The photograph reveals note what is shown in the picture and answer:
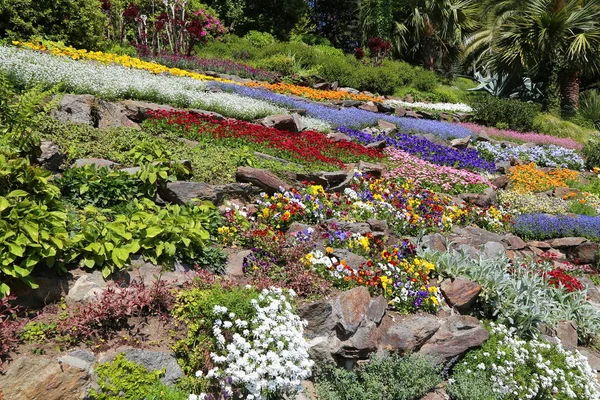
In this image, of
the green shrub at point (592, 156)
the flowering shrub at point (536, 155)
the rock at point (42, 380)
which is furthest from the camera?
the green shrub at point (592, 156)

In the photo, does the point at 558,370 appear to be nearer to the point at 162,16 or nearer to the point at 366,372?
the point at 366,372

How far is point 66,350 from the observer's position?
3.42 metres

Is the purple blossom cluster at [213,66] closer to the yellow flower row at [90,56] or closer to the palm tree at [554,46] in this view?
the yellow flower row at [90,56]

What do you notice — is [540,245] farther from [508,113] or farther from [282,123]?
[508,113]

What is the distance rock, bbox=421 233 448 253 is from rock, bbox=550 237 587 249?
294 centimetres

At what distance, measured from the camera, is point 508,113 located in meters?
18.4

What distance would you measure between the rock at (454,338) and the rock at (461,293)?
0.71 ft

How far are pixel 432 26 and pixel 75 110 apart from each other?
28.3 meters

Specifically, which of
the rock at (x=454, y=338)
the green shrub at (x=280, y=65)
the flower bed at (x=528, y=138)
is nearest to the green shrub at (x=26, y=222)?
the rock at (x=454, y=338)

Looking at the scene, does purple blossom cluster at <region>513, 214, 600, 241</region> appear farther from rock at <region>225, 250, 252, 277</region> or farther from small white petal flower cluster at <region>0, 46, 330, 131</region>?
rock at <region>225, 250, 252, 277</region>

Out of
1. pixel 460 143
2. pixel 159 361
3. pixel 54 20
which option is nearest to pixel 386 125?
pixel 460 143

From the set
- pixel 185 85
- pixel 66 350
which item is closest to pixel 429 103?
pixel 185 85

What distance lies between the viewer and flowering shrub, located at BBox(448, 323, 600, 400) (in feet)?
15.0

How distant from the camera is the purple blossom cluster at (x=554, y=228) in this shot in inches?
336
